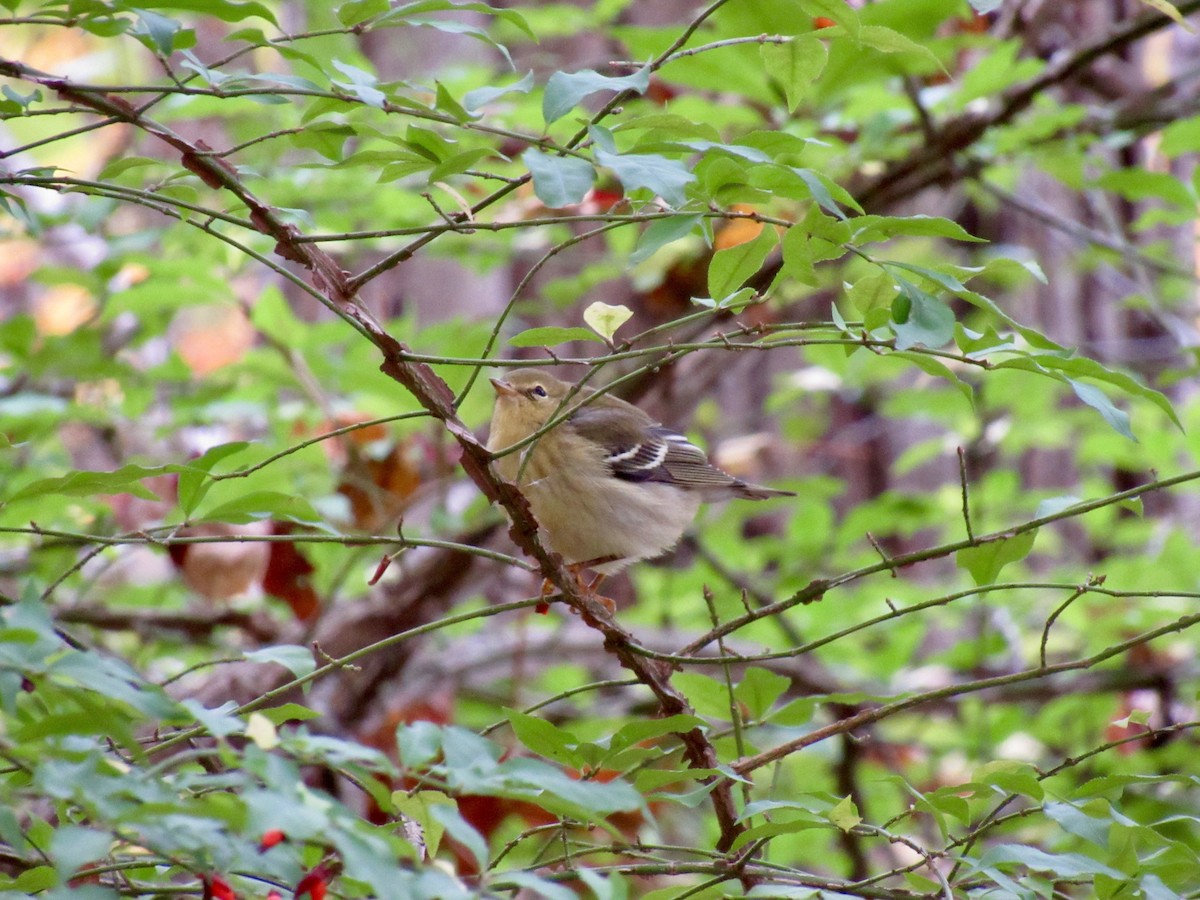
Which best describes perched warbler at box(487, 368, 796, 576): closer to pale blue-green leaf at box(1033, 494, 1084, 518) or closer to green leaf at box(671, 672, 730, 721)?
green leaf at box(671, 672, 730, 721)

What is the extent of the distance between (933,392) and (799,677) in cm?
108

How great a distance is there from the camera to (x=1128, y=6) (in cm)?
549

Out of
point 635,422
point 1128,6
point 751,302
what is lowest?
point 635,422

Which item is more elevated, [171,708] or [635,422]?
[171,708]

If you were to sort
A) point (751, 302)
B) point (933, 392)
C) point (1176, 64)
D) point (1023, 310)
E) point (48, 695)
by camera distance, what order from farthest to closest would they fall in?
1. point (1023, 310)
2. point (1176, 64)
3. point (933, 392)
4. point (751, 302)
5. point (48, 695)

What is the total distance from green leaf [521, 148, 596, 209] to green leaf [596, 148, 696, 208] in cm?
2

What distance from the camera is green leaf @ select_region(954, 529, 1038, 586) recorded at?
1.71m

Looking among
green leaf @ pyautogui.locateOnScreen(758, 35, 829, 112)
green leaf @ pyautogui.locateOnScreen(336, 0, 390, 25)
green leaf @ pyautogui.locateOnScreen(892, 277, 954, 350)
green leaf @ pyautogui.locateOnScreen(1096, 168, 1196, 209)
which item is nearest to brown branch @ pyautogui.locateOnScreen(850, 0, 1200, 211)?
green leaf @ pyautogui.locateOnScreen(1096, 168, 1196, 209)

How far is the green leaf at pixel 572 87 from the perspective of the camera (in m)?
1.25

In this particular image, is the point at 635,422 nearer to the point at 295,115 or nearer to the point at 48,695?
the point at 295,115

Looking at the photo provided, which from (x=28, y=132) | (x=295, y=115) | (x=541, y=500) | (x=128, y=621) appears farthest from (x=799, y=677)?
(x=28, y=132)

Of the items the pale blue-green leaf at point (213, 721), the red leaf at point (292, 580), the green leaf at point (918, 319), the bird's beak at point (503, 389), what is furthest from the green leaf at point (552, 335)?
the red leaf at point (292, 580)

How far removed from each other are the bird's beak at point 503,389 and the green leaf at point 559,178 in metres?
2.00

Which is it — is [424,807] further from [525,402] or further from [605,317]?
[525,402]
